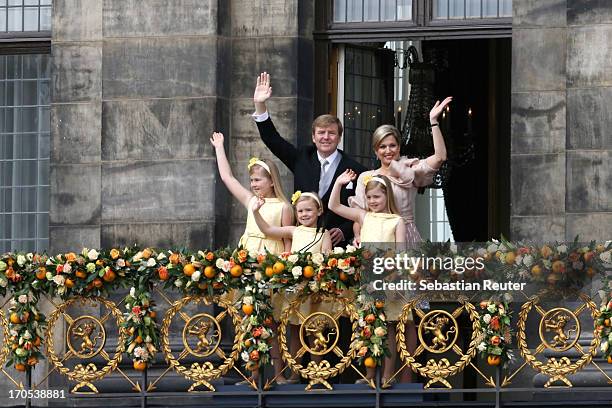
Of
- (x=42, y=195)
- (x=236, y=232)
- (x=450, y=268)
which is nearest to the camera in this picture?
(x=450, y=268)

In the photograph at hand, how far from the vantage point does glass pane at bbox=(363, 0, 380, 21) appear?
67.2 feet

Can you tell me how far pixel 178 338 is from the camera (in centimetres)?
1945

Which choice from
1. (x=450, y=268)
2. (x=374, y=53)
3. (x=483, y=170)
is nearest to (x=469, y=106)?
(x=483, y=170)

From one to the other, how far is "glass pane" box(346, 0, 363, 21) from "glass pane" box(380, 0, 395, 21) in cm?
22

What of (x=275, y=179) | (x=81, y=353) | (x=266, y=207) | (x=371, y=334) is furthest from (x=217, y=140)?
(x=371, y=334)

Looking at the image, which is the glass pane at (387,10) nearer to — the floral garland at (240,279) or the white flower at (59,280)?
the floral garland at (240,279)

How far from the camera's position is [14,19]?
2122 centimetres

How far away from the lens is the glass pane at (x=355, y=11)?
20.5 meters

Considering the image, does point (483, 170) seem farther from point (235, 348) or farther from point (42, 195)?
point (235, 348)

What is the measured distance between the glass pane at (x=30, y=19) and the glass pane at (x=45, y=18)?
6 centimetres

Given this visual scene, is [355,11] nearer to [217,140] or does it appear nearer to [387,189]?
[217,140]

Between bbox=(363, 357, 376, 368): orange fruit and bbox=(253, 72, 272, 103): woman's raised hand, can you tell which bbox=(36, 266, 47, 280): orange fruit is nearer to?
bbox=(253, 72, 272, 103): woman's raised hand

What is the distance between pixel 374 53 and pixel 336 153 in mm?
2873

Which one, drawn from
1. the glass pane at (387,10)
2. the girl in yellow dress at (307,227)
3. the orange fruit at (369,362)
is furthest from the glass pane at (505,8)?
the orange fruit at (369,362)
